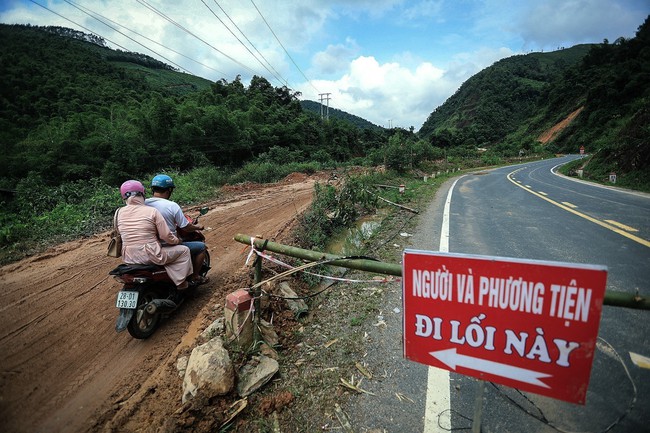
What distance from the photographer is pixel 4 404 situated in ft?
8.54

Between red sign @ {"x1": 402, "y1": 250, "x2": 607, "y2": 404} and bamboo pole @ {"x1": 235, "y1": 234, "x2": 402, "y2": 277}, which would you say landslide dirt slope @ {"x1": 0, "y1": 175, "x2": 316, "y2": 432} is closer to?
bamboo pole @ {"x1": 235, "y1": 234, "x2": 402, "y2": 277}

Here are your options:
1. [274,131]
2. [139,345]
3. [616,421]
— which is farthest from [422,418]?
[274,131]

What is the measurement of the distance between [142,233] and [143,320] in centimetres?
108

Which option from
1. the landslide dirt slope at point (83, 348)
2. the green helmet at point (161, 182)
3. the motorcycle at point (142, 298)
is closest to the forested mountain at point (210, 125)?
the landslide dirt slope at point (83, 348)

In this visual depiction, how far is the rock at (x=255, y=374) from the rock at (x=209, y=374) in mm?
107

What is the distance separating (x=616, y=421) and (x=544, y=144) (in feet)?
237

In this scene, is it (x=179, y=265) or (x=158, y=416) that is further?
(x=179, y=265)

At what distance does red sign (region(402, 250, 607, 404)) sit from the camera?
1.42 meters

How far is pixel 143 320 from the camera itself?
3.59 metres

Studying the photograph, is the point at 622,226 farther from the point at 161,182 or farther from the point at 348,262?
the point at 161,182

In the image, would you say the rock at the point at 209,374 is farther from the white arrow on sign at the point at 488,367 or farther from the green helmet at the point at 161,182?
the green helmet at the point at 161,182

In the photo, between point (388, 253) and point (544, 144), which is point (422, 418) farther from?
point (544, 144)

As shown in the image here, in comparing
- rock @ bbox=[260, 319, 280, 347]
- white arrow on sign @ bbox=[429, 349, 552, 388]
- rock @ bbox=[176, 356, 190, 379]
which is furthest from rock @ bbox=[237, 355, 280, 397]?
white arrow on sign @ bbox=[429, 349, 552, 388]

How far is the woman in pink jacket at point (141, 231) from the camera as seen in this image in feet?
11.4
